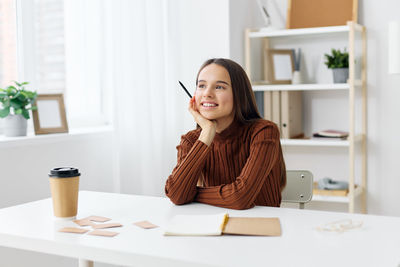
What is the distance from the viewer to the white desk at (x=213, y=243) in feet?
3.50

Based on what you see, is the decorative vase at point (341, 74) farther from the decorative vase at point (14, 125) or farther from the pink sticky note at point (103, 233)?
the pink sticky note at point (103, 233)

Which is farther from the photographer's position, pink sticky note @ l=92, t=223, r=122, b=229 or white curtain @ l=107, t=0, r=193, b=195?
white curtain @ l=107, t=0, r=193, b=195

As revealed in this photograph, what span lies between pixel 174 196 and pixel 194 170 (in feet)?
0.36

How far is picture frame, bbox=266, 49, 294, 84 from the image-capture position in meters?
3.40

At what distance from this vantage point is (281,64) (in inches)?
134

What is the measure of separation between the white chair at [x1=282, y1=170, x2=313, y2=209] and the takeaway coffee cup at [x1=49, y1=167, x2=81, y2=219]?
35.4 inches

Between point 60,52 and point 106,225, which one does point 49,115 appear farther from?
point 106,225

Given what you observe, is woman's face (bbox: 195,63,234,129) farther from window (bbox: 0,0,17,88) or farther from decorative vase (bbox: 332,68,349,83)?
decorative vase (bbox: 332,68,349,83)

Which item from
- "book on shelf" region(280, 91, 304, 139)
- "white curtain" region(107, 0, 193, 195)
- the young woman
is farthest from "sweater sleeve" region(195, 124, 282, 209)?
"book on shelf" region(280, 91, 304, 139)

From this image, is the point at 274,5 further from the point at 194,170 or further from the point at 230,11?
the point at 194,170

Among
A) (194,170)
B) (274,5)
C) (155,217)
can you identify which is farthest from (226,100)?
(274,5)

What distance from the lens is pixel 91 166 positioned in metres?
2.70

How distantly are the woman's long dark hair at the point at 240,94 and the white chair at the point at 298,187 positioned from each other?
327 mm

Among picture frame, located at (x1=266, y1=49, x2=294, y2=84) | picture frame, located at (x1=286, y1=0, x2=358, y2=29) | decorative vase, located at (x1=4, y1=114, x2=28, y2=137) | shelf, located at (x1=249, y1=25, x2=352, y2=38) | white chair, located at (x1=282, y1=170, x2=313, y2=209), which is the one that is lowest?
white chair, located at (x1=282, y1=170, x2=313, y2=209)
